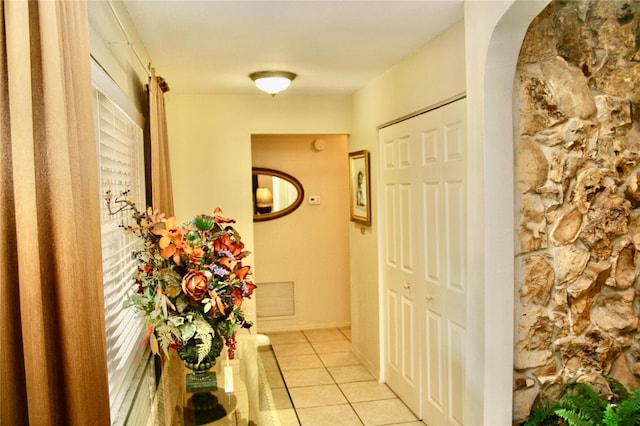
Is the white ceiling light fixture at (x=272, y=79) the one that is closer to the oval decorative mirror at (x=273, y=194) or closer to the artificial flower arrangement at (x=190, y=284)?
the oval decorative mirror at (x=273, y=194)

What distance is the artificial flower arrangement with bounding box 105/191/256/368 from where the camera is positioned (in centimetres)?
188

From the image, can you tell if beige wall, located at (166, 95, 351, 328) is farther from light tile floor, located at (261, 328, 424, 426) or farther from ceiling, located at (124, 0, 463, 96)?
light tile floor, located at (261, 328, 424, 426)

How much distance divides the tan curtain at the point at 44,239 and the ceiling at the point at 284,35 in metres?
1.57

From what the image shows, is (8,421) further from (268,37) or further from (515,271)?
(268,37)

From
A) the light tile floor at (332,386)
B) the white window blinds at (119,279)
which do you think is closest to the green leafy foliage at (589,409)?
the light tile floor at (332,386)

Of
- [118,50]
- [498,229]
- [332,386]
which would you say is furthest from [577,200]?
[332,386]

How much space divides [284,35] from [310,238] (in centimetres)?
330

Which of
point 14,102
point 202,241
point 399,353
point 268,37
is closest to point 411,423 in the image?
point 399,353

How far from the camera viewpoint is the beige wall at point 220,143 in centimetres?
483

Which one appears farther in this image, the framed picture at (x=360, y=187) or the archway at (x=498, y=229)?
the framed picture at (x=360, y=187)

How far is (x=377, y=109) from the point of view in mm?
4359

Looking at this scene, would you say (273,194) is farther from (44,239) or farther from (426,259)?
(44,239)

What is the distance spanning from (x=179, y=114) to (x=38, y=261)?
3988mm

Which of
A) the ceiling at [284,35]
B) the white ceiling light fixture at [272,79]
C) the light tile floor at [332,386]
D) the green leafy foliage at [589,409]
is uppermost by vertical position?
the ceiling at [284,35]
